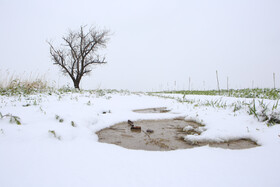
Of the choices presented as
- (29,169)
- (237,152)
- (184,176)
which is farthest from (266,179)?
(29,169)

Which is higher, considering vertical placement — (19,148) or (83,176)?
(19,148)

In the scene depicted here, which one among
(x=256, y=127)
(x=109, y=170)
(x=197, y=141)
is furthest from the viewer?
(x=256, y=127)

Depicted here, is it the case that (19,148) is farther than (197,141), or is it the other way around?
(197,141)

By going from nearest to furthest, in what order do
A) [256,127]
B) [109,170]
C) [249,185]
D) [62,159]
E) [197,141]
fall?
[249,185] < [109,170] < [62,159] < [197,141] < [256,127]

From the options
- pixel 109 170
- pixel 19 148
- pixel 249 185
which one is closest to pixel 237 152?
pixel 249 185

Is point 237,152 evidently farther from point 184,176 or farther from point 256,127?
point 256,127

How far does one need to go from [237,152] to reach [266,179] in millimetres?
533

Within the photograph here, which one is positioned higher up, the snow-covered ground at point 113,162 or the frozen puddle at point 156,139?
the snow-covered ground at point 113,162

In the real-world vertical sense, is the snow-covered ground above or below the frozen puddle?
above

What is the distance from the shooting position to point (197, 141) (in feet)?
7.55

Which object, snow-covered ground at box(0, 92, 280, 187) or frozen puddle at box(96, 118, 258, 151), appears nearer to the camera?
snow-covered ground at box(0, 92, 280, 187)

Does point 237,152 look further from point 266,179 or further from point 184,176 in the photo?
point 184,176

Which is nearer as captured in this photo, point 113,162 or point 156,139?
point 113,162

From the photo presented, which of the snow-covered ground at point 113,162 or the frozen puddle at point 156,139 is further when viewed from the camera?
the frozen puddle at point 156,139
